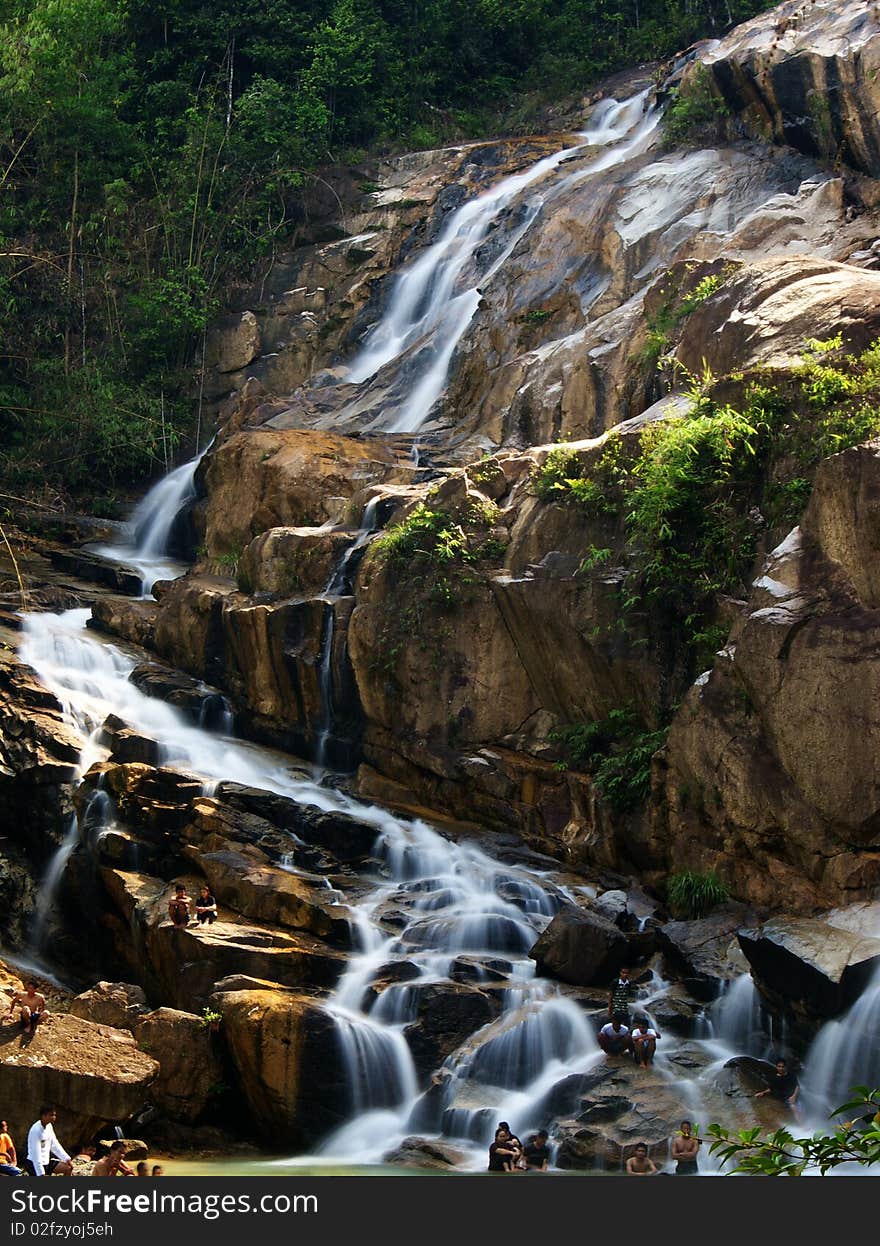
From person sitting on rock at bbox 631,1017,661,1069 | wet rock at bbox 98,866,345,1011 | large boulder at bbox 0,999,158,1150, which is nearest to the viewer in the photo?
large boulder at bbox 0,999,158,1150

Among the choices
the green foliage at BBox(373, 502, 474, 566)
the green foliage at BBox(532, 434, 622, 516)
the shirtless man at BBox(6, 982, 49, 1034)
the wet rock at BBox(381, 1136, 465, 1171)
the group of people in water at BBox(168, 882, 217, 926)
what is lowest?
the wet rock at BBox(381, 1136, 465, 1171)

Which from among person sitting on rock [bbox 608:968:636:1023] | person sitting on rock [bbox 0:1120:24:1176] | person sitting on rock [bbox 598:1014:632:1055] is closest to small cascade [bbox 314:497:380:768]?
person sitting on rock [bbox 608:968:636:1023]

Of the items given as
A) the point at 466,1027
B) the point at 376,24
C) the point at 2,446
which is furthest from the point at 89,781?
the point at 376,24

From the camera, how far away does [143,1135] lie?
14.3 m

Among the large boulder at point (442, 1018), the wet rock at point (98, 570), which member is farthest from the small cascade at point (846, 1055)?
the wet rock at point (98, 570)

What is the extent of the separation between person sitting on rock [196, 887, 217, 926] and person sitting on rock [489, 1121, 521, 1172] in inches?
194

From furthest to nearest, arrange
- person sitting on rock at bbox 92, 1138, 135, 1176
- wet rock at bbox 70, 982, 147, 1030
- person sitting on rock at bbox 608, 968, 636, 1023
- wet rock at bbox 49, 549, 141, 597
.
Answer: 1. wet rock at bbox 49, 549, 141, 597
2. wet rock at bbox 70, 982, 147, 1030
3. person sitting on rock at bbox 608, 968, 636, 1023
4. person sitting on rock at bbox 92, 1138, 135, 1176

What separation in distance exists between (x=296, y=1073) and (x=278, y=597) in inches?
385

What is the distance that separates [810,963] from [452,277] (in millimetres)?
21039

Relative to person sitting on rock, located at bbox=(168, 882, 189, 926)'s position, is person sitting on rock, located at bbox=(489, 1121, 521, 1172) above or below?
below

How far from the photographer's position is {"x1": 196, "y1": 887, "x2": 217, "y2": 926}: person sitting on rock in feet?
53.0

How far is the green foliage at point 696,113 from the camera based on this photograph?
28.8 metres

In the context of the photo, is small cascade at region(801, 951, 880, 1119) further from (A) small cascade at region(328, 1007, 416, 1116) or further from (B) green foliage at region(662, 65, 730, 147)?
(B) green foliage at region(662, 65, 730, 147)

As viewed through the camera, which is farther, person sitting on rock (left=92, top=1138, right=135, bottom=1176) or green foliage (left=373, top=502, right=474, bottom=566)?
green foliage (left=373, top=502, right=474, bottom=566)
